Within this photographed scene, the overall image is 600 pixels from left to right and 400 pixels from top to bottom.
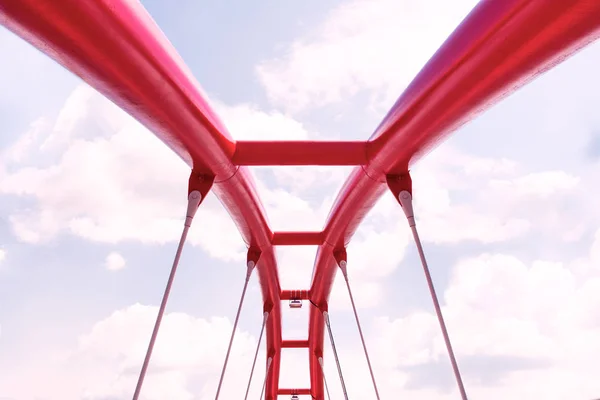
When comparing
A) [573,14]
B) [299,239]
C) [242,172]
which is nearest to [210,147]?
[242,172]

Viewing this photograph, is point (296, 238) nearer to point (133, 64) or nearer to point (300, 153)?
point (300, 153)

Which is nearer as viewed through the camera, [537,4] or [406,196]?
[537,4]

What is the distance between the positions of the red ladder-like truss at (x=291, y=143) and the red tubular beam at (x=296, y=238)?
240cm

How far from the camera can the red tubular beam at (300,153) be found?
21.6 feet

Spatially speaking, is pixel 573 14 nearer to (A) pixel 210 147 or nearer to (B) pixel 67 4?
(B) pixel 67 4

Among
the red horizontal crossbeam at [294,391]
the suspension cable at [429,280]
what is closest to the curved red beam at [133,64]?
the suspension cable at [429,280]

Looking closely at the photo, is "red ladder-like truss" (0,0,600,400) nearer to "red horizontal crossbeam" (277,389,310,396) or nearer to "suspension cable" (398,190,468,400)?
"suspension cable" (398,190,468,400)

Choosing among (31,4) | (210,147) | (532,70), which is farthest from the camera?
(210,147)

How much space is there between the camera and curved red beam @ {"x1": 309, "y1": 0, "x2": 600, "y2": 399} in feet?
11.2

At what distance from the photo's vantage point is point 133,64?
397cm

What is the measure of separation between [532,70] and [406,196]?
102 inches

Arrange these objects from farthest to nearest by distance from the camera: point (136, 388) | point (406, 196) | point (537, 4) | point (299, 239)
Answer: point (299, 239) → point (406, 196) → point (136, 388) → point (537, 4)

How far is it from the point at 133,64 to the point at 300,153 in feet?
10.0

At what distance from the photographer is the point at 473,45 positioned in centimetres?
409
